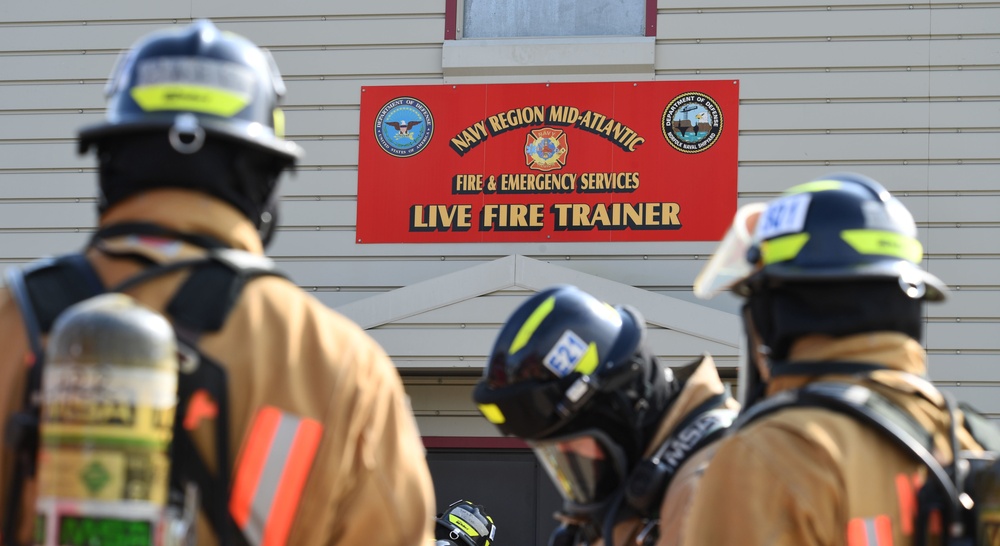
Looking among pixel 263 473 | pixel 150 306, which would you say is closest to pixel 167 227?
pixel 150 306

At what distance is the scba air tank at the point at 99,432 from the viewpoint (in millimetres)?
2049

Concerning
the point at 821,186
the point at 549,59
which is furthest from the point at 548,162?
the point at 821,186

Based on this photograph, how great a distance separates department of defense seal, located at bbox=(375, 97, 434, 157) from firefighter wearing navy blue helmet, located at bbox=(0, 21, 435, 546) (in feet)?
29.9

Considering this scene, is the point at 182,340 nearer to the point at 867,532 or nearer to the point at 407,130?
Result: the point at 867,532

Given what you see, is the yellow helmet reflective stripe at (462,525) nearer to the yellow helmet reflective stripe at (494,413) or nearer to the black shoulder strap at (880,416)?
the yellow helmet reflective stripe at (494,413)

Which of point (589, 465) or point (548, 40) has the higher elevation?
point (548, 40)

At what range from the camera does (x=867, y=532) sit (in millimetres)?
2730

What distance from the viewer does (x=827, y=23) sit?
1138cm

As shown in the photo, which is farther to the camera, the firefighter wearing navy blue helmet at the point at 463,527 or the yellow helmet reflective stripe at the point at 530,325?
the firefighter wearing navy blue helmet at the point at 463,527

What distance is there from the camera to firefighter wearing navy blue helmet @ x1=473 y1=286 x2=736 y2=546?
4.36 metres

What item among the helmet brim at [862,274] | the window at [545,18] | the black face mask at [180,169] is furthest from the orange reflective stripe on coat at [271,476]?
the window at [545,18]

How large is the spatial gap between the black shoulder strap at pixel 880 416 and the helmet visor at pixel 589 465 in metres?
1.50

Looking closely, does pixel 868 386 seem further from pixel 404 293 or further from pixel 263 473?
pixel 404 293

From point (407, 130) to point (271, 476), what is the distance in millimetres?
9533
